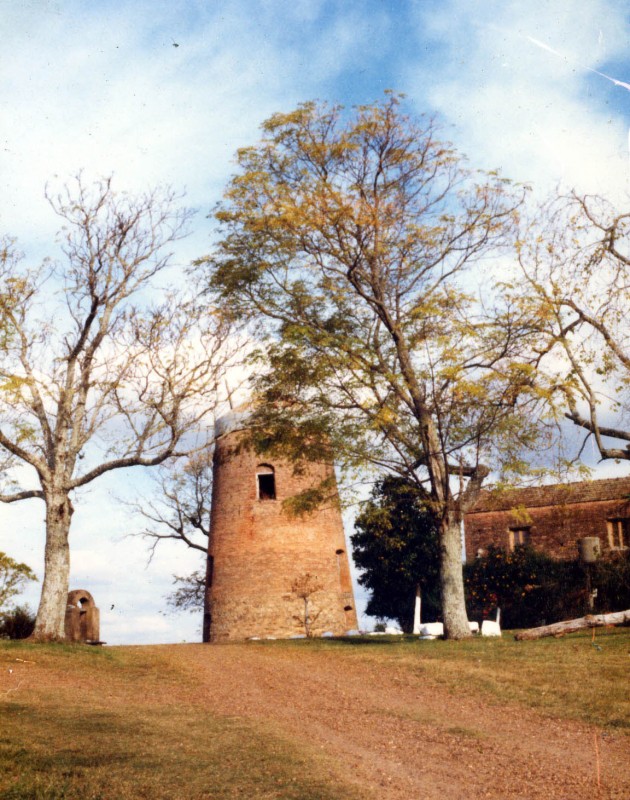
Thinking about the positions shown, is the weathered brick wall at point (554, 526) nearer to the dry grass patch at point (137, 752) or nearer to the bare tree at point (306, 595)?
the bare tree at point (306, 595)

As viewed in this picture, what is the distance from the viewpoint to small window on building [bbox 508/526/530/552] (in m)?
38.2

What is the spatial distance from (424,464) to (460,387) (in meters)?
3.10

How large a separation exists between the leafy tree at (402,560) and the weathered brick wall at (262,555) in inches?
114

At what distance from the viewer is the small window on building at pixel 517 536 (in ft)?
125

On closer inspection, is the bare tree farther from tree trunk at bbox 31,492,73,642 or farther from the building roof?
the building roof

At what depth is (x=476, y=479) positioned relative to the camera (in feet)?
68.1

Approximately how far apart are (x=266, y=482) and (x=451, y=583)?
12096 mm

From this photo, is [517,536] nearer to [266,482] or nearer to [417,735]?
[266,482]

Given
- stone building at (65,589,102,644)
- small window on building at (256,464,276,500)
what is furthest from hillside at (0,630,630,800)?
small window on building at (256,464,276,500)

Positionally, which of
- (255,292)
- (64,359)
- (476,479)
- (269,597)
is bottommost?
(269,597)

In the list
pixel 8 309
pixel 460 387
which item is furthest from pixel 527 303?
pixel 8 309

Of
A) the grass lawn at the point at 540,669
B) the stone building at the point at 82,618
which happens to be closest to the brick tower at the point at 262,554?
the stone building at the point at 82,618

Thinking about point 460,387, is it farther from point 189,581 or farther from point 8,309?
point 189,581

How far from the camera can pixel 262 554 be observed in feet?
92.1
